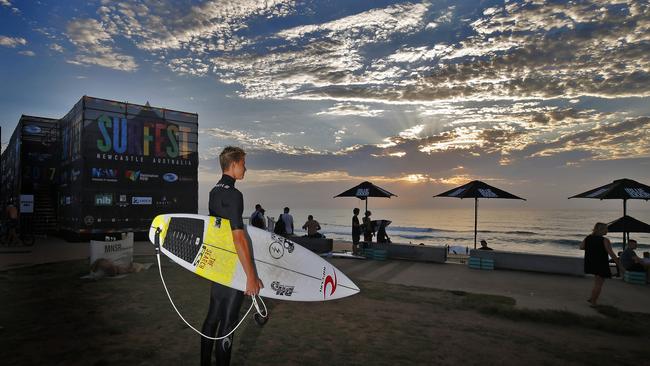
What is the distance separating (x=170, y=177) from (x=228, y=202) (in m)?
18.8

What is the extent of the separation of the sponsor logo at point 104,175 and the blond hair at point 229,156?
1807 cm

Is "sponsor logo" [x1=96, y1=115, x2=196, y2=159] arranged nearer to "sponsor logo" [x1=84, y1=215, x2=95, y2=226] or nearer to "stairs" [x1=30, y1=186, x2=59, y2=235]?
"sponsor logo" [x1=84, y1=215, x2=95, y2=226]

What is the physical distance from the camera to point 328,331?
5.98 meters

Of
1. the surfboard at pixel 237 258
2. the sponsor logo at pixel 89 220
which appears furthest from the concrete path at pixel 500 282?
the surfboard at pixel 237 258

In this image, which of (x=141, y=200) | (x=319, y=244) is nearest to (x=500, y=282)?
(x=319, y=244)

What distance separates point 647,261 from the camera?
10289mm

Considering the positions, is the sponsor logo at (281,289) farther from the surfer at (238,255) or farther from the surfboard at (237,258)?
the surfer at (238,255)

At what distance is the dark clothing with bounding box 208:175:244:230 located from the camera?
11.1ft

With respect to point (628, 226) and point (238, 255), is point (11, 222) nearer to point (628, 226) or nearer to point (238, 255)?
point (238, 255)

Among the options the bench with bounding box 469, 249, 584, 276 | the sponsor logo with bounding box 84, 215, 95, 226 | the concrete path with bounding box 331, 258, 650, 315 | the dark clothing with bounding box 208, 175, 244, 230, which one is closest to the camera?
the dark clothing with bounding box 208, 175, 244, 230

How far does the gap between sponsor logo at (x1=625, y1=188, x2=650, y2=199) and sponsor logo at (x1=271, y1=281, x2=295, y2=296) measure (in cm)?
1190

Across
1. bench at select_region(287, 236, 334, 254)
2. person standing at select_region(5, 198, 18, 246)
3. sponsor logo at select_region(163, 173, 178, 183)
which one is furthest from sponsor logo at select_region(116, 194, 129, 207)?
bench at select_region(287, 236, 334, 254)

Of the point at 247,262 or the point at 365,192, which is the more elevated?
the point at 365,192

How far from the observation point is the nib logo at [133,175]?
63.8ft
